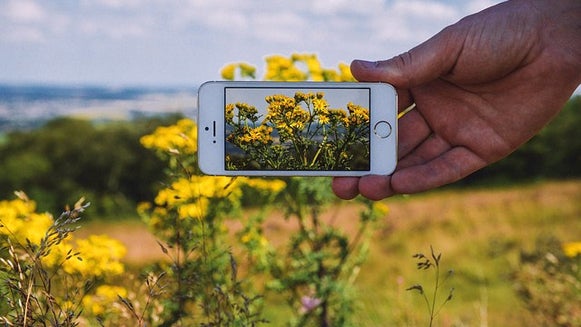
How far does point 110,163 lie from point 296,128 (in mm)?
10369

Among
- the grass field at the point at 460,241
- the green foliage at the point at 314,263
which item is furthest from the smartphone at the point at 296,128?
the grass field at the point at 460,241

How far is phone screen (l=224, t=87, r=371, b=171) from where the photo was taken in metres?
2.12

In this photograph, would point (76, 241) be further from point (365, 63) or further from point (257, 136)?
point (365, 63)

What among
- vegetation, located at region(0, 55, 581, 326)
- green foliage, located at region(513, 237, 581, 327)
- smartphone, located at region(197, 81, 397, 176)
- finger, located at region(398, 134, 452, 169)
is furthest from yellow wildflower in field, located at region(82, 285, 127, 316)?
green foliage, located at region(513, 237, 581, 327)

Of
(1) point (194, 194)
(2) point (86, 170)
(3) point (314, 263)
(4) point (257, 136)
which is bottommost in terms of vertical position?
(2) point (86, 170)

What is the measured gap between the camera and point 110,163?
39.6ft

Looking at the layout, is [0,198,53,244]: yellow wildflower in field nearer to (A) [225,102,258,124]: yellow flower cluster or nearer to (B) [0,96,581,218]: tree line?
(A) [225,102,258,124]: yellow flower cluster

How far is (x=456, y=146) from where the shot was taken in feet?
7.73

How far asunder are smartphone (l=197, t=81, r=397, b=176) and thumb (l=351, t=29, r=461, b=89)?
30 millimetres

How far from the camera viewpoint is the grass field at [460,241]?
6.07m

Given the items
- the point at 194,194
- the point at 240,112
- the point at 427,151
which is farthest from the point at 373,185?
the point at 194,194

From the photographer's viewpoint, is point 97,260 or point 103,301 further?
point 97,260

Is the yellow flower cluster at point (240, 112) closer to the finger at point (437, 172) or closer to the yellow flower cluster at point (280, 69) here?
the finger at point (437, 172)

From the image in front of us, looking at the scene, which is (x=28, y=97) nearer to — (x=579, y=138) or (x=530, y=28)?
(x=579, y=138)
